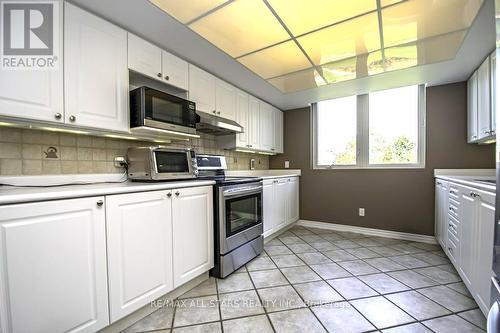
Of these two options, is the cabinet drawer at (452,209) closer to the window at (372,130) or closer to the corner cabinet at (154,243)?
the window at (372,130)

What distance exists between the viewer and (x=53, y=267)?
1018mm

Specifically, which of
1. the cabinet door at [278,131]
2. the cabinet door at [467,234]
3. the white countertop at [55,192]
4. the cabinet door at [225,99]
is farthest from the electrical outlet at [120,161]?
the cabinet door at [467,234]

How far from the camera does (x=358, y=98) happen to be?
3396 millimetres

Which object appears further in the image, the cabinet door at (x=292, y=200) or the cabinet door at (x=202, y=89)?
the cabinet door at (x=292, y=200)

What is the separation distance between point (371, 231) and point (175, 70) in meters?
3.45

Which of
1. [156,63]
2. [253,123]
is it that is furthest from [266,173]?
[156,63]

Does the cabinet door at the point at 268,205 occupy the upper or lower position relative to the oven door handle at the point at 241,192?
lower

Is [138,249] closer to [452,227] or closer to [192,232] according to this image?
[192,232]

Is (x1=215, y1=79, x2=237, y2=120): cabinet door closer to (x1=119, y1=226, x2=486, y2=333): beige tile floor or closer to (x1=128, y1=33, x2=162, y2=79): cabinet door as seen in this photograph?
(x1=128, y1=33, x2=162, y2=79): cabinet door

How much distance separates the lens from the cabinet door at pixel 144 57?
5.62 ft

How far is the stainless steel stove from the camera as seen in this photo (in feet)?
6.38

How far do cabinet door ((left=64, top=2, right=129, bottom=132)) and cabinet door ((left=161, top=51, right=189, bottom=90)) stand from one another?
1.13 feet

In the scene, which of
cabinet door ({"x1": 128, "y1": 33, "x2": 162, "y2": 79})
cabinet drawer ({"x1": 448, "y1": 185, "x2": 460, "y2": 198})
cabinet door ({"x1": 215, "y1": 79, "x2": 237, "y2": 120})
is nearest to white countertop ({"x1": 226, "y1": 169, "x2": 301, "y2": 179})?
cabinet door ({"x1": 215, "y1": 79, "x2": 237, "y2": 120})

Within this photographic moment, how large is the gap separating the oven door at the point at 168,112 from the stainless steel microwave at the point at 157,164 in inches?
8.3
